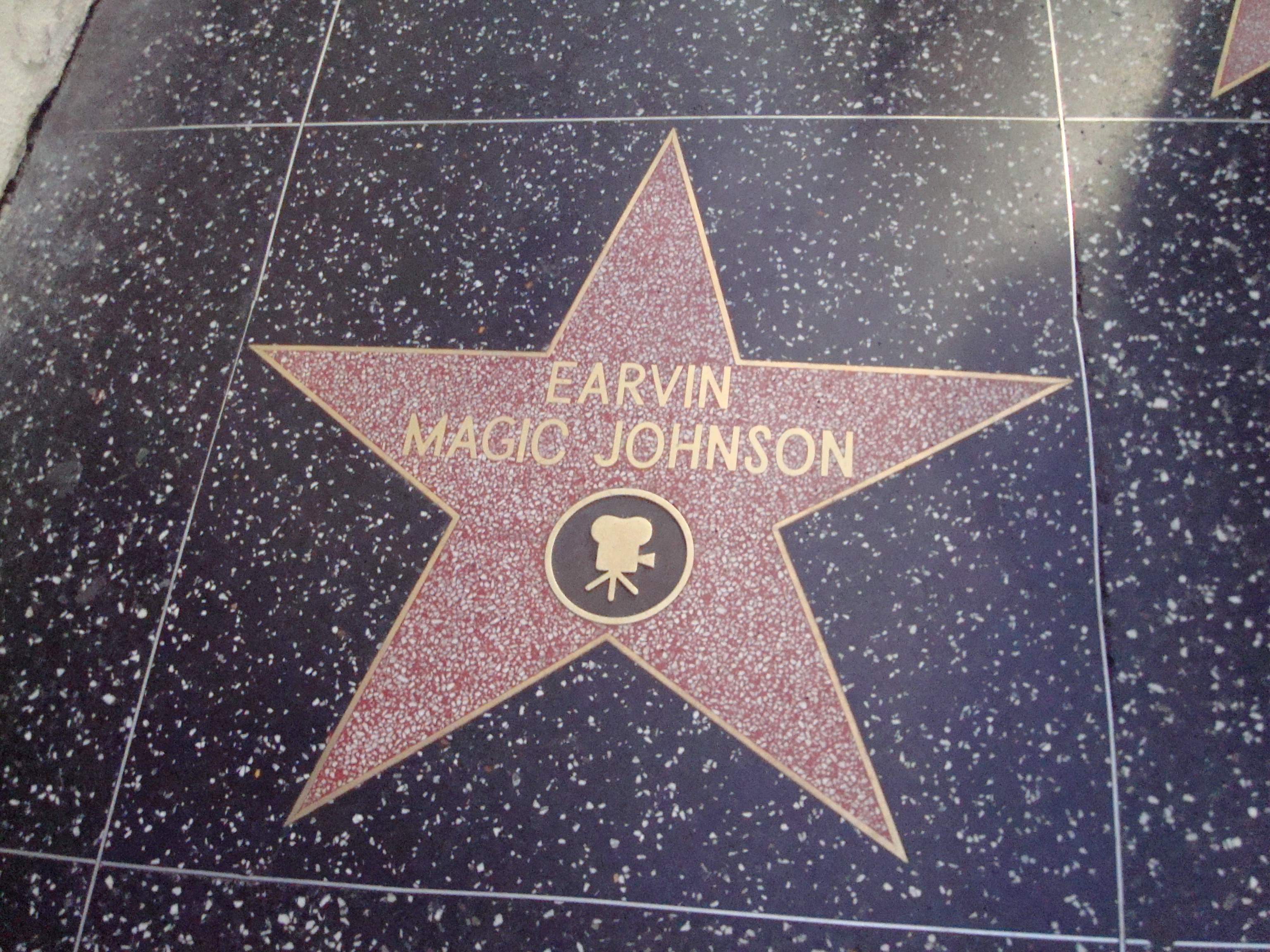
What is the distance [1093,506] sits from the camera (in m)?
1.17

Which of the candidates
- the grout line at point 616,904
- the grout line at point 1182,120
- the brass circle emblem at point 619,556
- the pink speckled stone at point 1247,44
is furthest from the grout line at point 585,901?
the pink speckled stone at point 1247,44

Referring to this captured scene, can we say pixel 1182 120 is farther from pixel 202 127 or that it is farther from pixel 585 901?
pixel 202 127

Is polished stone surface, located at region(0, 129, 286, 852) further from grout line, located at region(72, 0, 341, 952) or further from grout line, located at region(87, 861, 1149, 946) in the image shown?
grout line, located at region(87, 861, 1149, 946)

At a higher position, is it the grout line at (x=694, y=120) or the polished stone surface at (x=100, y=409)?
the grout line at (x=694, y=120)

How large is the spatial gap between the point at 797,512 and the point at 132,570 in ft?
3.05

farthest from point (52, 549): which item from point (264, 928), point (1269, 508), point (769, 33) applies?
point (1269, 508)

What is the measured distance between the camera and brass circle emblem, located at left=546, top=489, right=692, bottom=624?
1174 mm

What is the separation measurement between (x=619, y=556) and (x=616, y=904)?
1.37ft

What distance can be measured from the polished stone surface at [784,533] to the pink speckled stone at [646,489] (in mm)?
32

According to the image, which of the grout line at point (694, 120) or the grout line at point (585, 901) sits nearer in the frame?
the grout line at point (585, 901)

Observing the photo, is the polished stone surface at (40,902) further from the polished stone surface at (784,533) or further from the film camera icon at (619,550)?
the film camera icon at (619,550)

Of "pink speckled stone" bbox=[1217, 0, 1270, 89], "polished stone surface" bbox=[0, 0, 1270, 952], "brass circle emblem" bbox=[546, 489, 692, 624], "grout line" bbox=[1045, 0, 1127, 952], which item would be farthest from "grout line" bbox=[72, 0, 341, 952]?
"pink speckled stone" bbox=[1217, 0, 1270, 89]

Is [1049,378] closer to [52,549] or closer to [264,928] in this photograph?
[264,928]

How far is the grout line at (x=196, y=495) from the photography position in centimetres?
114
